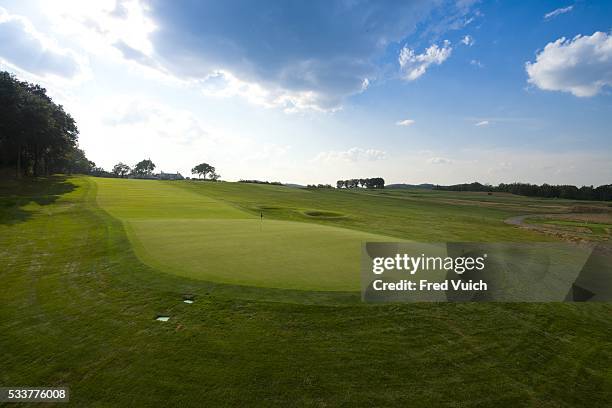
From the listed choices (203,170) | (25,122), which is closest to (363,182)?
(203,170)

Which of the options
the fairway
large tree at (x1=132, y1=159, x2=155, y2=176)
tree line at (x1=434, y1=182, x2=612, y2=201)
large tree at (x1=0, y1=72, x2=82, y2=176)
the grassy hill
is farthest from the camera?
large tree at (x1=132, y1=159, x2=155, y2=176)

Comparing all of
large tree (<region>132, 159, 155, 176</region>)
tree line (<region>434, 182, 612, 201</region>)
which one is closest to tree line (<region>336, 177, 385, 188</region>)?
tree line (<region>434, 182, 612, 201</region>)

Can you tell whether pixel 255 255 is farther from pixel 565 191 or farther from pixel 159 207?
pixel 565 191

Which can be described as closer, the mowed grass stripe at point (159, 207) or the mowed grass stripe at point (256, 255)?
the mowed grass stripe at point (256, 255)

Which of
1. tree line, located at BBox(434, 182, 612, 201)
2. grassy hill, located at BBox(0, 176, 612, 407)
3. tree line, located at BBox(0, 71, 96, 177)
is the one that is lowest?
grassy hill, located at BBox(0, 176, 612, 407)

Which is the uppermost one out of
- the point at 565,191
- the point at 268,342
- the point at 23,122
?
the point at 23,122

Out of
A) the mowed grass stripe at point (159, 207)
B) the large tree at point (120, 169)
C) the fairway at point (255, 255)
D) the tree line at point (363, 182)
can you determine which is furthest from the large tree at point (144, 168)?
the fairway at point (255, 255)

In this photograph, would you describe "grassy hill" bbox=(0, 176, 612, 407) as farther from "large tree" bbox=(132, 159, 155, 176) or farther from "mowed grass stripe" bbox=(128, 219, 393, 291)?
"large tree" bbox=(132, 159, 155, 176)

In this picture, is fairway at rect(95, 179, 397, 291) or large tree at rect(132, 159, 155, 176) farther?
large tree at rect(132, 159, 155, 176)

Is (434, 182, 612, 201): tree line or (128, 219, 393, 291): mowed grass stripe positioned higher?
(434, 182, 612, 201): tree line

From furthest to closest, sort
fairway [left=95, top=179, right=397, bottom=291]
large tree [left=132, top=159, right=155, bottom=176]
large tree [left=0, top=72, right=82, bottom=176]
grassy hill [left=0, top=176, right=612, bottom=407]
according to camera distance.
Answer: large tree [left=132, top=159, right=155, bottom=176], large tree [left=0, top=72, right=82, bottom=176], fairway [left=95, top=179, right=397, bottom=291], grassy hill [left=0, top=176, right=612, bottom=407]

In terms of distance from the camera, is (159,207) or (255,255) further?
(159,207)

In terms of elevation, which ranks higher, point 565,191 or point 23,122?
point 23,122

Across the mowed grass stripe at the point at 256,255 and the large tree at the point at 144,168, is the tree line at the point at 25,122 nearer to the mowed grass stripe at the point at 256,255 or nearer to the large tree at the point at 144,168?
the mowed grass stripe at the point at 256,255
